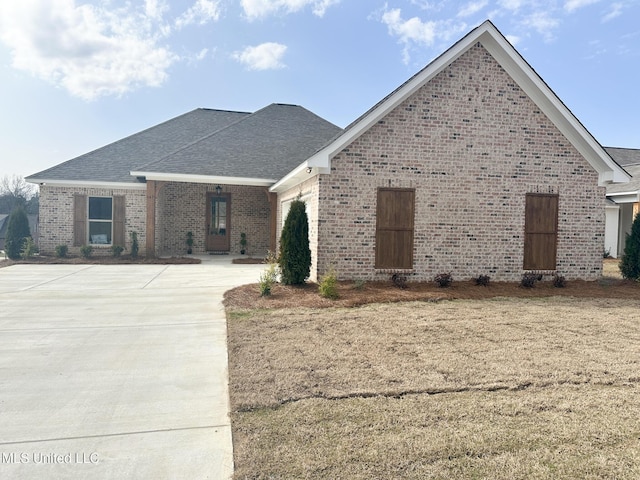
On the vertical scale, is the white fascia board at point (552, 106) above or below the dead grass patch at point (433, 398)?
above

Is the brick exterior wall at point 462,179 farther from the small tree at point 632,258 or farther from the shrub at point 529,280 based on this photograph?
the small tree at point 632,258

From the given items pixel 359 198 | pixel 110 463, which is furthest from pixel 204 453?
pixel 359 198

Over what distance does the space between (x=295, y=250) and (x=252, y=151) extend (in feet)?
29.8

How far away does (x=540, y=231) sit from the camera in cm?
1045

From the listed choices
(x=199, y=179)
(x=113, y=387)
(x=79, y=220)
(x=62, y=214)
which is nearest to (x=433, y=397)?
(x=113, y=387)

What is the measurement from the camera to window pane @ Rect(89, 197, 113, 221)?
16156 millimetres

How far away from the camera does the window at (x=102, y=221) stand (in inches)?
632

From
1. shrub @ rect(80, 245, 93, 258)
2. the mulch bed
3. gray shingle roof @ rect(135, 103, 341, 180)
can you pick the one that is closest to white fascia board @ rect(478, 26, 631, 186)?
the mulch bed

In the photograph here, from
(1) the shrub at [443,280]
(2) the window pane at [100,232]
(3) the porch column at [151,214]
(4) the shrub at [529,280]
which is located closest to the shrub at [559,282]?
(4) the shrub at [529,280]

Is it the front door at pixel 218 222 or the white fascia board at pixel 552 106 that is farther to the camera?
the front door at pixel 218 222

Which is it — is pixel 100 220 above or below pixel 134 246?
above

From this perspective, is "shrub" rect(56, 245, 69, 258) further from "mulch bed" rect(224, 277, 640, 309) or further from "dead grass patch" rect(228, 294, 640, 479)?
"dead grass patch" rect(228, 294, 640, 479)

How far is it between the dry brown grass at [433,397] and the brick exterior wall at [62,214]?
11.7 m

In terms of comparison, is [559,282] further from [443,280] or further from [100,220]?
[100,220]
